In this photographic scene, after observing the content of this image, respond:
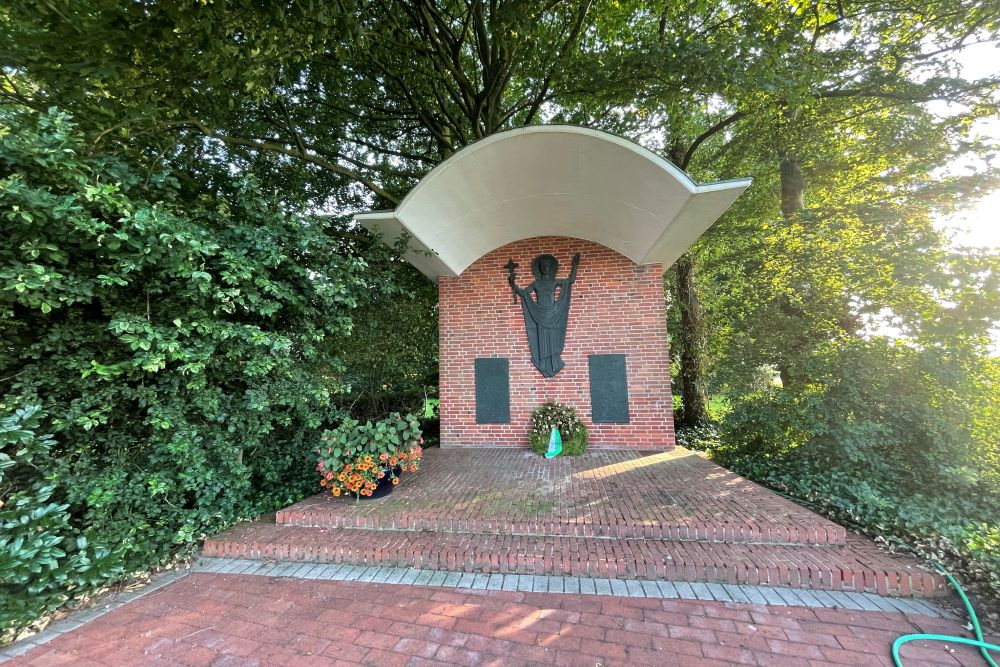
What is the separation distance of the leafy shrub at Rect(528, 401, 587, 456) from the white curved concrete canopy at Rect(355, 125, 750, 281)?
2874mm

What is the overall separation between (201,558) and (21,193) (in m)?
2.99

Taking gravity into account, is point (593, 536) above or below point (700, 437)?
below

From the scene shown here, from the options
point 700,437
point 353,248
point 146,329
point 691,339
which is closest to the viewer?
point 146,329

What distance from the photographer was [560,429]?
604 cm

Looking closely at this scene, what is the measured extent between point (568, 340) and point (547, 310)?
64 centimetres

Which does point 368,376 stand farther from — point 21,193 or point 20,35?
point 20,35

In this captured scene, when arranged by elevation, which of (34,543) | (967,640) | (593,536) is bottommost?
(967,640)

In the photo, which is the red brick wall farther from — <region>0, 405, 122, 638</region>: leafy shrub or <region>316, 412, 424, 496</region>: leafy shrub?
<region>0, 405, 122, 638</region>: leafy shrub

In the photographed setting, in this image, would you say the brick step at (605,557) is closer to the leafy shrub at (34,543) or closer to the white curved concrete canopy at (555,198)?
the leafy shrub at (34,543)

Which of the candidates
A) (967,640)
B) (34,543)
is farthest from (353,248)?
(967,640)

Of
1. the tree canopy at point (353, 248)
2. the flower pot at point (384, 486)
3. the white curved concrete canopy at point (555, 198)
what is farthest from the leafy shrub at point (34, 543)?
the white curved concrete canopy at point (555, 198)

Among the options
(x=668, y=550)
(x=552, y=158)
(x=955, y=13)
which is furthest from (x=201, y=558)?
(x=955, y=13)

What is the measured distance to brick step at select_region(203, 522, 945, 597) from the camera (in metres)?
2.61

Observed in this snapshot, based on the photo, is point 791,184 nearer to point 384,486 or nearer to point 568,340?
point 568,340
